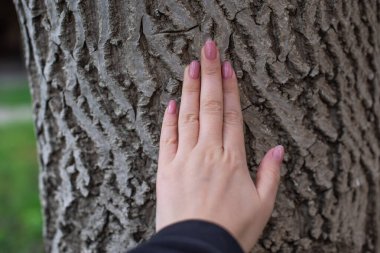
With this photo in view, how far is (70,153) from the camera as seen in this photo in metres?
2.00

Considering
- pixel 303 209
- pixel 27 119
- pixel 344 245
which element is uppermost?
pixel 303 209

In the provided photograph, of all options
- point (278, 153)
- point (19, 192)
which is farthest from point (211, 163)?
point (19, 192)

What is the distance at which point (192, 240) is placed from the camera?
1382 millimetres

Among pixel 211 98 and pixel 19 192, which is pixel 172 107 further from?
pixel 19 192

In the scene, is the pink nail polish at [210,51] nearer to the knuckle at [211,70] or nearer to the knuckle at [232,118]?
the knuckle at [211,70]

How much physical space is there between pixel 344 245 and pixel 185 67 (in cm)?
91

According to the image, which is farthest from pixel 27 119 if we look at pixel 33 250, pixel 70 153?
pixel 70 153

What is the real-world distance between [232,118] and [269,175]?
21 cm

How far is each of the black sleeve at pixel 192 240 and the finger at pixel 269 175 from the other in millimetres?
234

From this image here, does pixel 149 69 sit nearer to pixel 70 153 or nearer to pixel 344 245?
pixel 70 153

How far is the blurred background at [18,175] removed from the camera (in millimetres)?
3535

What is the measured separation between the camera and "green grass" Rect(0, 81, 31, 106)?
29.5ft

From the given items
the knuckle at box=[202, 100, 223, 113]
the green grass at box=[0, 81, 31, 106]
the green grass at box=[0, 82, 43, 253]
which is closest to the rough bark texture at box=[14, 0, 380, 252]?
the knuckle at box=[202, 100, 223, 113]

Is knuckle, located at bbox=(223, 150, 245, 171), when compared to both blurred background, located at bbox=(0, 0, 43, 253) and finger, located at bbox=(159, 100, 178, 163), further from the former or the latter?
blurred background, located at bbox=(0, 0, 43, 253)
